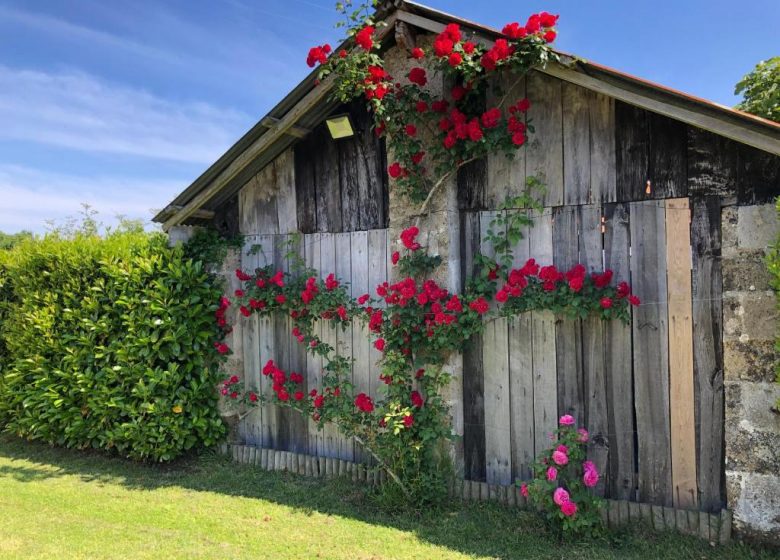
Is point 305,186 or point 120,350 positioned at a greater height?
point 305,186

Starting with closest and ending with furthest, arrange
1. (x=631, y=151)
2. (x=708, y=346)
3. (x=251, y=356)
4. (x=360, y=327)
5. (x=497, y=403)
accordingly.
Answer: (x=708, y=346) < (x=631, y=151) < (x=497, y=403) < (x=360, y=327) < (x=251, y=356)

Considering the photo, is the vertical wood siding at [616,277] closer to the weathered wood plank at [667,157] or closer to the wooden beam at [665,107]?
the weathered wood plank at [667,157]

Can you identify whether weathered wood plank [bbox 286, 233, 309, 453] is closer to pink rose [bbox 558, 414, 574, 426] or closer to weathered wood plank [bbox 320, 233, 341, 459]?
weathered wood plank [bbox 320, 233, 341, 459]

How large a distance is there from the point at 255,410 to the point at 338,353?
4.40 feet

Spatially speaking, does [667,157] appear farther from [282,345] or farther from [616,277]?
[282,345]

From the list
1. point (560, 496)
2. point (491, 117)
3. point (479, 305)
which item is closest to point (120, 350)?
point (479, 305)

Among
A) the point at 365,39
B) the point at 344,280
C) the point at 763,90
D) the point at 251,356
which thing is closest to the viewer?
the point at 365,39

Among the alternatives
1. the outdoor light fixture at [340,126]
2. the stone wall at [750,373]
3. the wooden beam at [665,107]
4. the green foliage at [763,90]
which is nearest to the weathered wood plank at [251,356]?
the outdoor light fixture at [340,126]

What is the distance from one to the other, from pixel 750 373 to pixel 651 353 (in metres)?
0.61

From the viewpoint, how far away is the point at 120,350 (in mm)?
5539

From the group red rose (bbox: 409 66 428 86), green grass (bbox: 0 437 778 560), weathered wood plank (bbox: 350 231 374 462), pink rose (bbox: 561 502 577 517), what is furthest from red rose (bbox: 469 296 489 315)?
red rose (bbox: 409 66 428 86)

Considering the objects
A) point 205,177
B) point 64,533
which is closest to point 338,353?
point 205,177

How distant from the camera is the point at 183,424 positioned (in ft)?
18.0

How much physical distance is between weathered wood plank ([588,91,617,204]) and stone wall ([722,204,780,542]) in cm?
80
